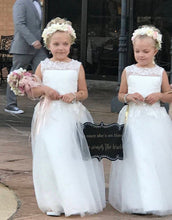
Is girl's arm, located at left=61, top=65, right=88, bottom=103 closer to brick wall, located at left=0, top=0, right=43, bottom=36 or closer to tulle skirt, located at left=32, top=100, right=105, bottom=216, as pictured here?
tulle skirt, located at left=32, top=100, right=105, bottom=216

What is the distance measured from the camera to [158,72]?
181 inches

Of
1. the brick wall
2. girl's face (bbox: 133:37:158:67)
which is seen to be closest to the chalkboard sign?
girl's face (bbox: 133:37:158:67)

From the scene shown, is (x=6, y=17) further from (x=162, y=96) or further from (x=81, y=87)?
(x=162, y=96)

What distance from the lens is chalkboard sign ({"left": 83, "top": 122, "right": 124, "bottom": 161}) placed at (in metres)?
4.49

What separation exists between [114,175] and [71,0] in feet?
25.2

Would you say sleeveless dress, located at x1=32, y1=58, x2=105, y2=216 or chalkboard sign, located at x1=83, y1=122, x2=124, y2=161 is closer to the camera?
sleeveless dress, located at x1=32, y1=58, x2=105, y2=216

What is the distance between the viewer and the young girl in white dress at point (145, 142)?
14.5ft

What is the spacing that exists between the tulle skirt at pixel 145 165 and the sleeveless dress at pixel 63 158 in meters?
0.21

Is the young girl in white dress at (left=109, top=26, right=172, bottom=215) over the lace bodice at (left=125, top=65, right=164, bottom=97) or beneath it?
beneath

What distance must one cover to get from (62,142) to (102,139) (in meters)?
0.32

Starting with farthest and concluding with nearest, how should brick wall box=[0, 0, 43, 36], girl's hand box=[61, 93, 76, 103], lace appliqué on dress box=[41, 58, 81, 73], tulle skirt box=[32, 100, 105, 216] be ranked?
1. brick wall box=[0, 0, 43, 36]
2. lace appliqué on dress box=[41, 58, 81, 73]
3. girl's hand box=[61, 93, 76, 103]
4. tulle skirt box=[32, 100, 105, 216]

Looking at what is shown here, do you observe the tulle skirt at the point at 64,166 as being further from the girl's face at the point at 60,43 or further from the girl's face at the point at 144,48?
the girl's face at the point at 144,48

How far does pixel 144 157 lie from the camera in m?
4.44

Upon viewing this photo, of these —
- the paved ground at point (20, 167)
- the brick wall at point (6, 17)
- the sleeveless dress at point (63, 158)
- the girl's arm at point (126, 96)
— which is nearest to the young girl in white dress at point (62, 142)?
the sleeveless dress at point (63, 158)
